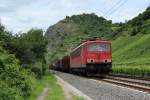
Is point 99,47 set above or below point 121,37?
below

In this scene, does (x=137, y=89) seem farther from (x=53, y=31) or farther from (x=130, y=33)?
(x=53, y=31)

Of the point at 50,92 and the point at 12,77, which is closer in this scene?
the point at 12,77

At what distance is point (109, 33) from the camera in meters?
127

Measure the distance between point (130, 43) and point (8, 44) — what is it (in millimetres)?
62953

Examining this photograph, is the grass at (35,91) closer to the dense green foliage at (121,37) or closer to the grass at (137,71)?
the grass at (137,71)

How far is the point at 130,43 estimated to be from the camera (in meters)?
97.8

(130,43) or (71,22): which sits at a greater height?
(71,22)

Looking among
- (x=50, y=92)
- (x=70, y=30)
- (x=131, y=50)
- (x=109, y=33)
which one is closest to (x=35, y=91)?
(x=50, y=92)

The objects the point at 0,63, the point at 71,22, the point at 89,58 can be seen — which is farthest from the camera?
the point at 71,22

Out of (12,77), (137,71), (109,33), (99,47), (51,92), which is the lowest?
(51,92)

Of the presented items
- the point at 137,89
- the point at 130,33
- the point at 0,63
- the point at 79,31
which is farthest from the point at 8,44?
the point at 79,31

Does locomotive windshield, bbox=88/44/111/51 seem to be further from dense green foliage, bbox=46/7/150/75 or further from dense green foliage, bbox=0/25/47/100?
dense green foliage, bbox=0/25/47/100

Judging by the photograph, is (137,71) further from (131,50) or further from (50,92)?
(131,50)

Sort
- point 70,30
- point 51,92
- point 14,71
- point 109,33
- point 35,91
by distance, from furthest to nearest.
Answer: point 70,30 → point 109,33 → point 51,92 → point 35,91 → point 14,71
